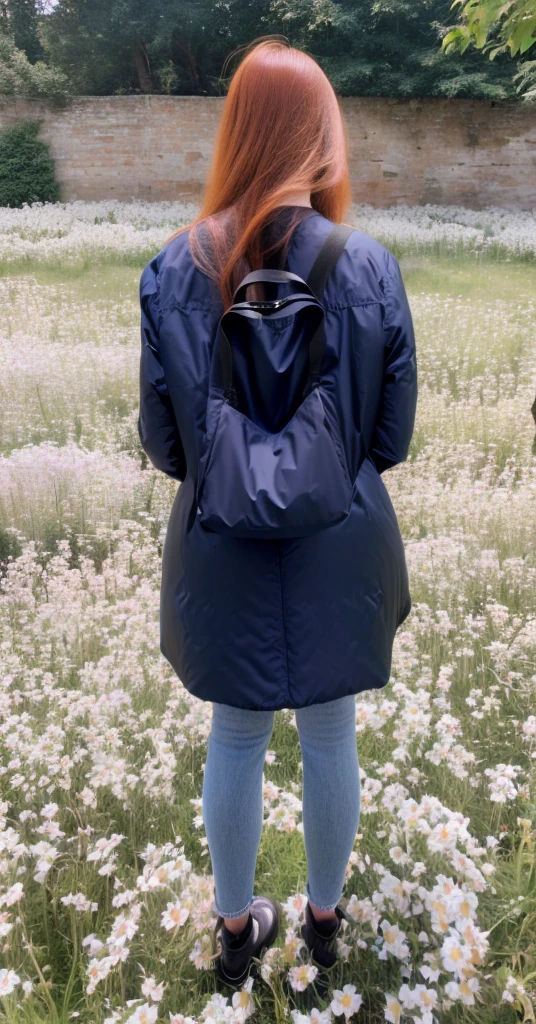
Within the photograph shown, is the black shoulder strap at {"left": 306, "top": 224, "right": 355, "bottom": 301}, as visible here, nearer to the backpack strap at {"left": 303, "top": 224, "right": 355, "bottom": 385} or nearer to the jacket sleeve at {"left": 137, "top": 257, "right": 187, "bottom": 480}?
the backpack strap at {"left": 303, "top": 224, "right": 355, "bottom": 385}

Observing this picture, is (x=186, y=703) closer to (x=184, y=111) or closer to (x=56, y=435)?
(x=56, y=435)

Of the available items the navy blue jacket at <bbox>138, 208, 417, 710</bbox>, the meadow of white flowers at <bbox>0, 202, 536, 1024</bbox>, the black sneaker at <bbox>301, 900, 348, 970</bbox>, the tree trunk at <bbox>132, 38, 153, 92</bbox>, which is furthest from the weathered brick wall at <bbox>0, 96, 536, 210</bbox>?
the black sneaker at <bbox>301, 900, 348, 970</bbox>

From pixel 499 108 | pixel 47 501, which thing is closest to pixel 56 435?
pixel 47 501

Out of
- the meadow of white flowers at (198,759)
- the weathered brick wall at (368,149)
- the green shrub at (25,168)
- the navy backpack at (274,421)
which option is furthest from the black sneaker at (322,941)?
the weathered brick wall at (368,149)

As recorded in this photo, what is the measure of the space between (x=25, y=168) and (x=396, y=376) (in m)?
13.1

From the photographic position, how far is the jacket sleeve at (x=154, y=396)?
1.33 meters

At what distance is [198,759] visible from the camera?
2.45 meters

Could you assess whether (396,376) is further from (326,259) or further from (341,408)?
(326,259)

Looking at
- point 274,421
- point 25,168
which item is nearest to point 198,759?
point 274,421

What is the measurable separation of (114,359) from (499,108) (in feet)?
39.9

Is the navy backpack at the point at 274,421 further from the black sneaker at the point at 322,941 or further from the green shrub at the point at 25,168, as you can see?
the green shrub at the point at 25,168

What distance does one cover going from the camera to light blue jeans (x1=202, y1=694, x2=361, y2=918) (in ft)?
4.86

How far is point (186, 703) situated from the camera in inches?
102

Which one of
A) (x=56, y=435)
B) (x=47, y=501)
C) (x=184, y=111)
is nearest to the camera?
(x=47, y=501)
